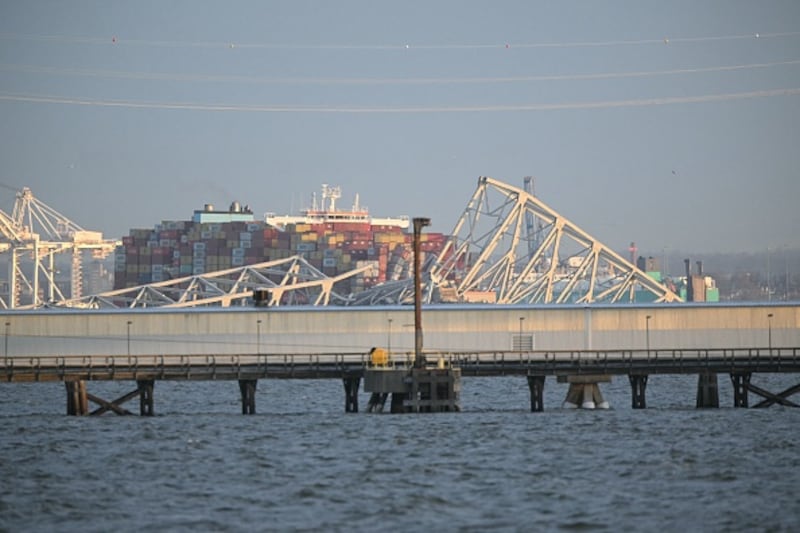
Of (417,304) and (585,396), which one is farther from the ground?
(417,304)

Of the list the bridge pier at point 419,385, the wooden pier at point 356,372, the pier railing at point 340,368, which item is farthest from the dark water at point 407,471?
the pier railing at point 340,368

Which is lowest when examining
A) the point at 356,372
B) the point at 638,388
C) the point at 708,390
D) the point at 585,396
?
the point at 585,396

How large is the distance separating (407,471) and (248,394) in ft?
77.9

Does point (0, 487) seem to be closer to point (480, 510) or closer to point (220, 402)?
point (480, 510)

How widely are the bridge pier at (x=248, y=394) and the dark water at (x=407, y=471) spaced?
2.78 ft

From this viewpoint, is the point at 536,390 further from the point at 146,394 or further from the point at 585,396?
the point at 146,394

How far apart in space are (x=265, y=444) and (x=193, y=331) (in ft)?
119

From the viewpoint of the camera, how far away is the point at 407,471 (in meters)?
55.1

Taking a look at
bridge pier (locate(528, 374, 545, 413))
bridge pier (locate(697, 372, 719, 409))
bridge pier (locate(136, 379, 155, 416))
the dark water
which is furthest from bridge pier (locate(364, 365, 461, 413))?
bridge pier (locate(697, 372, 719, 409))

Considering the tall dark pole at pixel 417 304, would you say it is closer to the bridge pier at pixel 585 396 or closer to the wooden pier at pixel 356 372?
the wooden pier at pixel 356 372

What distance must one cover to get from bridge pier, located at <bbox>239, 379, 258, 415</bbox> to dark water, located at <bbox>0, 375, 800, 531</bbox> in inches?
33.4

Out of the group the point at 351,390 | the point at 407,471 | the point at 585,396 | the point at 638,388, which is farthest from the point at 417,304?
the point at 407,471

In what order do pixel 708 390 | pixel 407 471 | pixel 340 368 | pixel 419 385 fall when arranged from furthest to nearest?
pixel 708 390 → pixel 340 368 → pixel 419 385 → pixel 407 471

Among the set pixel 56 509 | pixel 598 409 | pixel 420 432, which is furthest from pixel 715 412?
pixel 56 509
